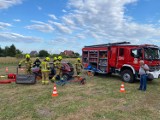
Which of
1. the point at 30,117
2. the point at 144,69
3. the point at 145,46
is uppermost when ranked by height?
the point at 145,46

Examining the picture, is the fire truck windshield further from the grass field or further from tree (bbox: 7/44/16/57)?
tree (bbox: 7/44/16/57)

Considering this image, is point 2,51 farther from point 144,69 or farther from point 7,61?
point 144,69

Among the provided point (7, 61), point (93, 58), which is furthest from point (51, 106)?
point (7, 61)

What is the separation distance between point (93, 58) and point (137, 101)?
8961 millimetres

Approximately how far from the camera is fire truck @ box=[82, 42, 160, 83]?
12.5 metres

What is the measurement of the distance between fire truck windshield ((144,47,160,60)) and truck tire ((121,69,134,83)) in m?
1.48

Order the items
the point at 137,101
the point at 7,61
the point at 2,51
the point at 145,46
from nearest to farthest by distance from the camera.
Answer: the point at 137,101 → the point at 145,46 → the point at 7,61 → the point at 2,51

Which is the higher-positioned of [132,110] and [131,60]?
[131,60]

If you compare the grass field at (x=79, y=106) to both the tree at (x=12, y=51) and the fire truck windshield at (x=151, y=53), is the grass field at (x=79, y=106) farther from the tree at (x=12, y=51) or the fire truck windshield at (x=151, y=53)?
the tree at (x=12, y=51)

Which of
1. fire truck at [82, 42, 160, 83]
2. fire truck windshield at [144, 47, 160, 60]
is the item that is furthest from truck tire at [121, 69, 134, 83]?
fire truck windshield at [144, 47, 160, 60]

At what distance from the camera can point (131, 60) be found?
13.2 m

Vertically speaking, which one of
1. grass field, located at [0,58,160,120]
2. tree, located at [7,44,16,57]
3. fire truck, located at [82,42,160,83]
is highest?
tree, located at [7,44,16,57]

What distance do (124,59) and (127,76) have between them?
3.86ft

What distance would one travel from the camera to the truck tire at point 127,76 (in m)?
13.1
